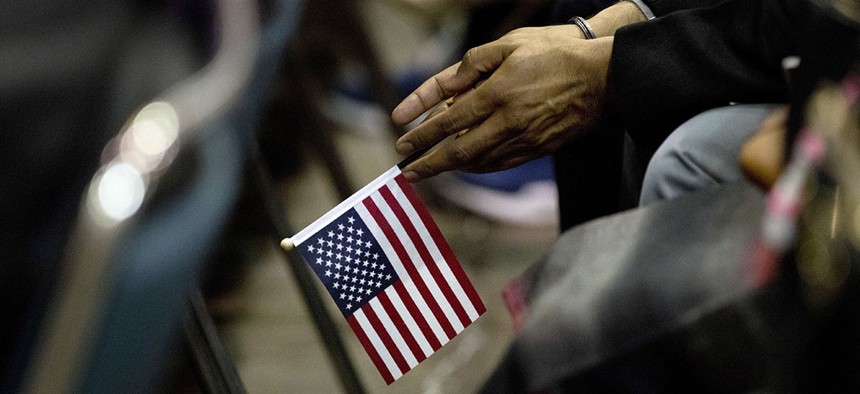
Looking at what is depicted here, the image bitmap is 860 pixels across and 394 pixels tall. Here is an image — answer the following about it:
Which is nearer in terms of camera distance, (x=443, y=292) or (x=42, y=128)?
(x=42, y=128)

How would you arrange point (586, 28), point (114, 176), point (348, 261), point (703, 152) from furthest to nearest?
1. point (586, 28)
2. point (348, 261)
3. point (703, 152)
4. point (114, 176)

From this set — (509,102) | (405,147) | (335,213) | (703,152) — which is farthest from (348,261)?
(703,152)

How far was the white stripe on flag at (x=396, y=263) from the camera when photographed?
1.36 meters

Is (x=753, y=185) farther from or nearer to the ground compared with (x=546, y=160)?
nearer to the ground

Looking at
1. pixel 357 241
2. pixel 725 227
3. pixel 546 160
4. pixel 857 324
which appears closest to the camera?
pixel 857 324

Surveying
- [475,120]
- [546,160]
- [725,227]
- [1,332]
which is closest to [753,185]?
[725,227]

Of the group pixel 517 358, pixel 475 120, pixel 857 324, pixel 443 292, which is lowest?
pixel 857 324

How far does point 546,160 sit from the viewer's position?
2.80 metres

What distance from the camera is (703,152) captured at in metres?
1.25

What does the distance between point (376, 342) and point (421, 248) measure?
0.13 metres

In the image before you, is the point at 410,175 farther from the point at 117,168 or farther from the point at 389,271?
the point at 117,168

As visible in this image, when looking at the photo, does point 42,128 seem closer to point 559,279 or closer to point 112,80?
point 112,80

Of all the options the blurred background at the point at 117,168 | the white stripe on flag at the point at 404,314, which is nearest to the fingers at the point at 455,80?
the white stripe on flag at the point at 404,314

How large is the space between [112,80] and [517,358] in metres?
0.40
